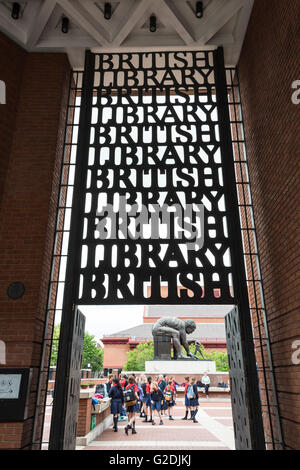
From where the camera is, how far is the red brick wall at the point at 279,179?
417 centimetres

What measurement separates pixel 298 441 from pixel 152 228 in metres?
3.43

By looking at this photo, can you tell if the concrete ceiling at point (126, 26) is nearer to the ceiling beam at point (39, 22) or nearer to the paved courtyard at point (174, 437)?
the ceiling beam at point (39, 22)

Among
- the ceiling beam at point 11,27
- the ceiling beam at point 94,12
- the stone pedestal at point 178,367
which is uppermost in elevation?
the ceiling beam at point 94,12

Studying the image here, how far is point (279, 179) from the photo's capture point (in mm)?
4707

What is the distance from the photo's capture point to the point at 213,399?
49.7ft

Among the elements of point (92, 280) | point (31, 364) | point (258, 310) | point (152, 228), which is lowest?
point (31, 364)

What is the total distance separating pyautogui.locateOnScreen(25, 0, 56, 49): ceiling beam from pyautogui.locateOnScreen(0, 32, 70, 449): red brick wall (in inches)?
10.5

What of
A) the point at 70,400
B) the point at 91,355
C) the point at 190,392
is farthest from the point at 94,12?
the point at 91,355

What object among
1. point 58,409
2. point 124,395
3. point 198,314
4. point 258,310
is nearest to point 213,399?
point 124,395

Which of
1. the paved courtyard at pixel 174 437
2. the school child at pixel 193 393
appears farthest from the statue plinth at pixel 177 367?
the paved courtyard at pixel 174 437

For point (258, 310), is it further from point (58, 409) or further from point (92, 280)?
point (58, 409)

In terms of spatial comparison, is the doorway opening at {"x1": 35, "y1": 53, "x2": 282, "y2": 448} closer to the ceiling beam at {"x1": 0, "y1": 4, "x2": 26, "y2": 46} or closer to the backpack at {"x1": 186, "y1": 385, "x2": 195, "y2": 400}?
the ceiling beam at {"x1": 0, "y1": 4, "x2": 26, "y2": 46}
